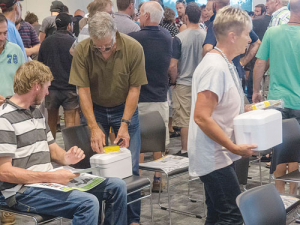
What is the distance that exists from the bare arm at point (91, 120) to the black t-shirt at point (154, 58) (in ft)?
4.09

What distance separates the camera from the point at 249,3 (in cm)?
1188

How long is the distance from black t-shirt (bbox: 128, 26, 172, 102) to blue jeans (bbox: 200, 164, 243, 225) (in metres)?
2.13

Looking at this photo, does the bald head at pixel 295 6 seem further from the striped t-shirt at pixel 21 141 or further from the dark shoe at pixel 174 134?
the dark shoe at pixel 174 134

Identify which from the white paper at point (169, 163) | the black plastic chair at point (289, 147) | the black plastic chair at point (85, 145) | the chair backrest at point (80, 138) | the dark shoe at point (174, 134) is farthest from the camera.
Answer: the dark shoe at point (174, 134)

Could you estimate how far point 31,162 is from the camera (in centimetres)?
269

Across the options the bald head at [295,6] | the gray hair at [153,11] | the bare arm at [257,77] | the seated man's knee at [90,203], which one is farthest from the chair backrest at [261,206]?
the gray hair at [153,11]

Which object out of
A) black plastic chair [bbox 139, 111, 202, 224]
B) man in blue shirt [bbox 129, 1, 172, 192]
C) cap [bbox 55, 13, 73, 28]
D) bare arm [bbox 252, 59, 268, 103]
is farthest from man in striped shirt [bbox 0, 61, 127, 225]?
cap [bbox 55, 13, 73, 28]

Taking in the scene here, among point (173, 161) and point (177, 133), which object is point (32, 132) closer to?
point (173, 161)

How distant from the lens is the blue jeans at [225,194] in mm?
2322

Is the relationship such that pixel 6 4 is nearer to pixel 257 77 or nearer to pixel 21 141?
pixel 21 141

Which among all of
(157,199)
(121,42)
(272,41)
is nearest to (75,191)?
(121,42)

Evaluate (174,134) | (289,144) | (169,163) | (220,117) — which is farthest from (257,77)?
(174,134)

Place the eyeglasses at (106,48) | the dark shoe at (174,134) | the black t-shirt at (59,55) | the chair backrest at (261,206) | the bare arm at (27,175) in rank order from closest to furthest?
the chair backrest at (261,206)
the bare arm at (27,175)
the eyeglasses at (106,48)
the black t-shirt at (59,55)
the dark shoe at (174,134)

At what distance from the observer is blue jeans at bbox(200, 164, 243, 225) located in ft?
7.62
